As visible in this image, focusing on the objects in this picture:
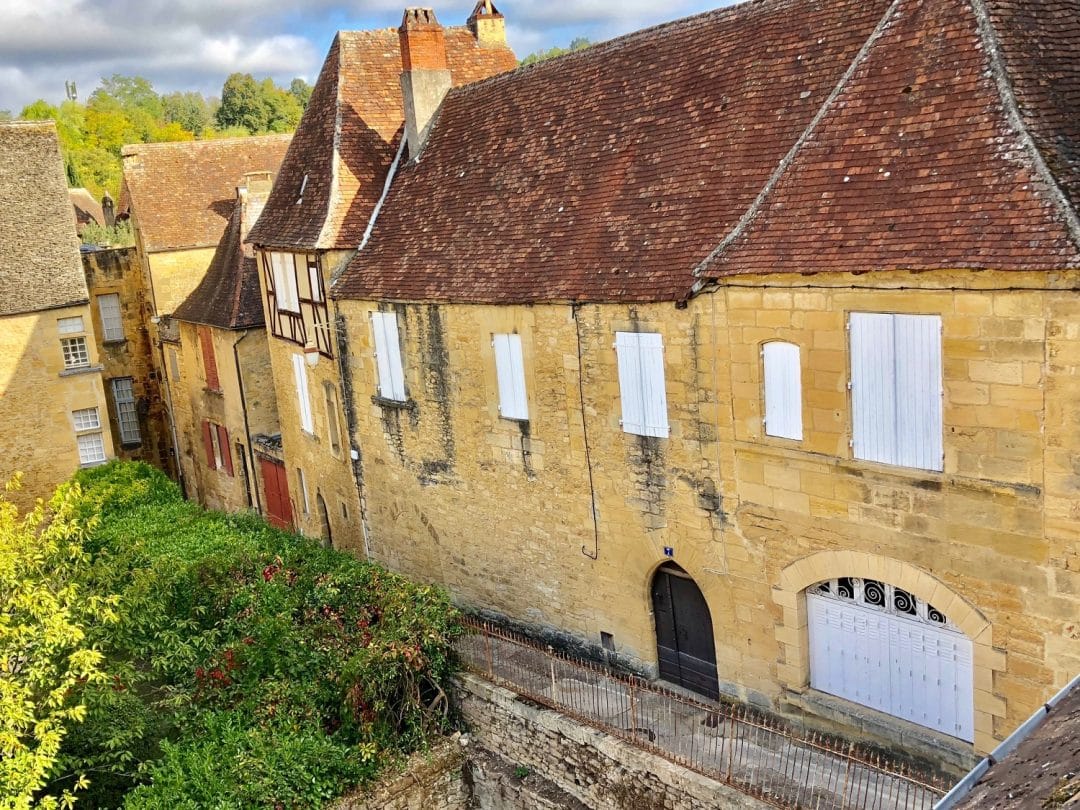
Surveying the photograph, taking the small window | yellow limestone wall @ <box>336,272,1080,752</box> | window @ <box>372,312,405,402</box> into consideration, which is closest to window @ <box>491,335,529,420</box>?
yellow limestone wall @ <box>336,272,1080,752</box>

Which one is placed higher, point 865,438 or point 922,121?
point 922,121

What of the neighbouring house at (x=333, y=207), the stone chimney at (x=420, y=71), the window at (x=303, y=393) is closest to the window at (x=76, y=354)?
the neighbouring house at (x=333, y=207)

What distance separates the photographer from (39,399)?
24.6m

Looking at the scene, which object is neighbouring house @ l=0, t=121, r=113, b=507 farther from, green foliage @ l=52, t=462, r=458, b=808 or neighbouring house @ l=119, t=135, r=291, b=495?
green foliage @ l=52, t=462, r=458, b=808

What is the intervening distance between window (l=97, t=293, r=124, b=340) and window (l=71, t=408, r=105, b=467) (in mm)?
7636

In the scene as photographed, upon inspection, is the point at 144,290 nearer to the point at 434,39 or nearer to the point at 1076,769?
the point at 434,39

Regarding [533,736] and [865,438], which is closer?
[865,438]

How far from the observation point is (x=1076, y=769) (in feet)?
14.4

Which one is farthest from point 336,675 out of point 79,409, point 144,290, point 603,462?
point 144,290

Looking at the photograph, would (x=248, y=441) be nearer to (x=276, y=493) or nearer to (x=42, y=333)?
(x=276, y=493)

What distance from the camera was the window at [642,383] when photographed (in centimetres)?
1184

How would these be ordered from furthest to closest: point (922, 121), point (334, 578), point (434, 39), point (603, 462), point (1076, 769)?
1. point (434, 39)
2. point (334, 578)
3. point (603, 462)
4. point (922, 121)
5. point (1076, 769)

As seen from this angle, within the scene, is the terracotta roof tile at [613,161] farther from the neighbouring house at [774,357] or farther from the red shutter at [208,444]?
the red shutter at [208,444]

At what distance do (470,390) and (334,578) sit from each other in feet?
11.3
